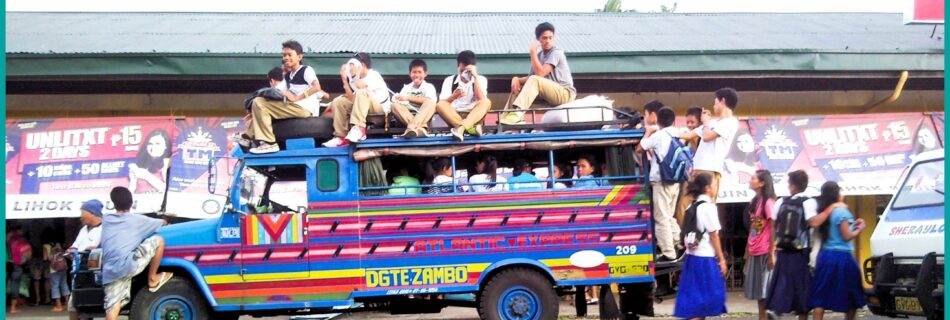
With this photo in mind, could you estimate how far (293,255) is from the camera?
9750 millimetres

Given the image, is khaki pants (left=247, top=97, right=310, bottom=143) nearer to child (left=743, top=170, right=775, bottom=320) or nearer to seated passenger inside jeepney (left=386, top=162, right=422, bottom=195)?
seated passenger inside jeepney (left=386, top=162, right=422, bottom=195)

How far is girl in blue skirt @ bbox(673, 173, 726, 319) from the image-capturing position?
9109mm

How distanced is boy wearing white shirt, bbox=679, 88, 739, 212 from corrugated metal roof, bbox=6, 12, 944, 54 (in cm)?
444

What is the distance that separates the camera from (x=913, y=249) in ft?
29.5

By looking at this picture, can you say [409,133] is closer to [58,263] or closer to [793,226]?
[793,226]

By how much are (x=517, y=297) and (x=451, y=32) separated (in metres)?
9.11

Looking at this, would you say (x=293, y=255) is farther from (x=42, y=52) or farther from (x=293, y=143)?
(x=42, y=52)

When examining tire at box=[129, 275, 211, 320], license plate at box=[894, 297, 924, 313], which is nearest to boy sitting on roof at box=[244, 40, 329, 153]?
tire at box=[129, 275, 211, 320]

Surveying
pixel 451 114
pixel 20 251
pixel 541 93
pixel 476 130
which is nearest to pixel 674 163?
pixel 541 93

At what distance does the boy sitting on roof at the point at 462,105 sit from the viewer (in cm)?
994

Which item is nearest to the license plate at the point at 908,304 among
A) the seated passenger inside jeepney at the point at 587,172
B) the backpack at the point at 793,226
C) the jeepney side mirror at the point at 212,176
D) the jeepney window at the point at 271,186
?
the backpack at the point at 793,226

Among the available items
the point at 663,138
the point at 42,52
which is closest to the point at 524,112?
the point at 663,138

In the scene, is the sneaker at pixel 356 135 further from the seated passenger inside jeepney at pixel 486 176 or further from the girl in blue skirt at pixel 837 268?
the girl in blue skirt at pixel 837 268

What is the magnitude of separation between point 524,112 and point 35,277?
990cm
